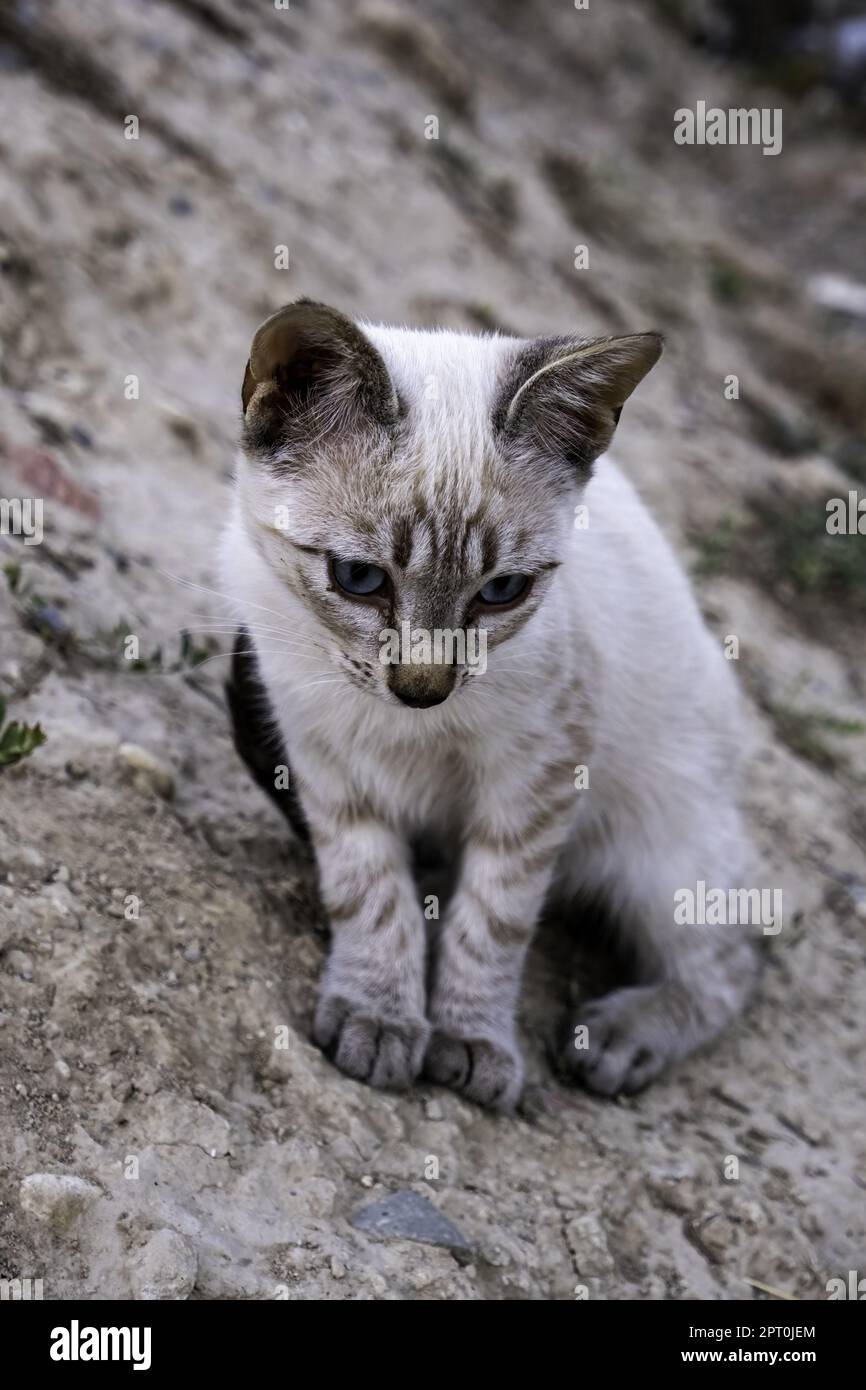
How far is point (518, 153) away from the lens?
28.8ft

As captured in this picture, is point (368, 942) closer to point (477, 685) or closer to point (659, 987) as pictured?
point (477, 685)

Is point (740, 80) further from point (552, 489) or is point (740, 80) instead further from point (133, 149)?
point (552, 489)

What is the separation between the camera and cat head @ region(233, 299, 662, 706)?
2.61 meters

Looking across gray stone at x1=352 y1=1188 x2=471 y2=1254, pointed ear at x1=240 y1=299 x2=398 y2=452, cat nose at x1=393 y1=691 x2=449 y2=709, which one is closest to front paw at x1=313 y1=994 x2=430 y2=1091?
gray stone at x1=352 y1=1188 x2=471 y2=1254

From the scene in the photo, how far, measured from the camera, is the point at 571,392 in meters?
2.75

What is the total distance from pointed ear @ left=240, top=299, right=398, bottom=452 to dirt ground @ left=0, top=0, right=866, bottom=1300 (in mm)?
1036

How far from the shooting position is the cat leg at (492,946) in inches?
123

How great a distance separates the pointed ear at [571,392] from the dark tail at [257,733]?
3.22ft

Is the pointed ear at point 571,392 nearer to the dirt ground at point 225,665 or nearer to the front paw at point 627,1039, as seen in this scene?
the dirt ground at point 225,665

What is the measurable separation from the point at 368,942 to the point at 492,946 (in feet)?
0.99

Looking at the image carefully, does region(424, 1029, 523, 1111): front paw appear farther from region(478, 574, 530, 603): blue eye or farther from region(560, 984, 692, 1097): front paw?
region(478, 574, 530, 603): blue eye

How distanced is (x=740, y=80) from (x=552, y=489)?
41.6 feet

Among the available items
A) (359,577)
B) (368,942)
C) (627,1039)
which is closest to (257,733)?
(368,942)

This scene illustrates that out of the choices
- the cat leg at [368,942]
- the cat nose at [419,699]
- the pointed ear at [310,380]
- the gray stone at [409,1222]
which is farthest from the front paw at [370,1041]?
the pointed ear at [310,380]
